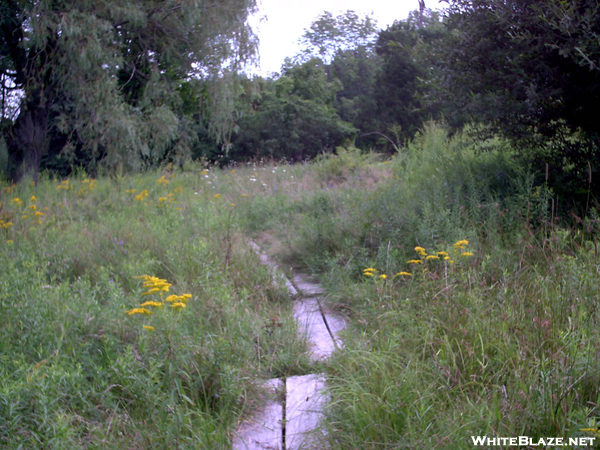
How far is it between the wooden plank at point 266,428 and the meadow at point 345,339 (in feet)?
0.22

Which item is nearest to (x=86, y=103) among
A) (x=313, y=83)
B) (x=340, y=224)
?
(x=340, y=224)

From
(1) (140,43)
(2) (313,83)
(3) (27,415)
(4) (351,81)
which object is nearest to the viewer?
(3) (27,415)

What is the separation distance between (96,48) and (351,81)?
32.9 meters

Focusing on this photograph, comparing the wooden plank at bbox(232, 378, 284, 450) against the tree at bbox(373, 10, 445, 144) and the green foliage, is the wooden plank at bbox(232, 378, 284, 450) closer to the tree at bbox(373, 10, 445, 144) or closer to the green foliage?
the green foliage

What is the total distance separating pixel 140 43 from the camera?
33.8 feet

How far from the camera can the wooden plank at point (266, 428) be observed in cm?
191

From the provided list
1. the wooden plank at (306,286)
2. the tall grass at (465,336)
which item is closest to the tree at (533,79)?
the tall grass at (465,336)

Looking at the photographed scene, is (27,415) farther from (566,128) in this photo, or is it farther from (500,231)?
(566,128)

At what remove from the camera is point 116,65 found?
30.0 feet

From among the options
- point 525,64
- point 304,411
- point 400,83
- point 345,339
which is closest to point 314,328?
point 345,339

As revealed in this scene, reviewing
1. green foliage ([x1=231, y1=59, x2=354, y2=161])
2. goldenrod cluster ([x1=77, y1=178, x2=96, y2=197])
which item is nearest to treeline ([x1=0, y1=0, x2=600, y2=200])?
goldenrod cluster ([x1=77, y1=178, x2=96, y2=197])

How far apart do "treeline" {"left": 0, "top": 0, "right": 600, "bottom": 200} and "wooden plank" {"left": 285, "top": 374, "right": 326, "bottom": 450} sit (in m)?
2.32

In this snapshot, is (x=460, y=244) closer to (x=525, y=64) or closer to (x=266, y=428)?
(x=266, y=428)

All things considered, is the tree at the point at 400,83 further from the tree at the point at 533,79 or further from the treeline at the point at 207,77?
the tree at the point at 533,79
